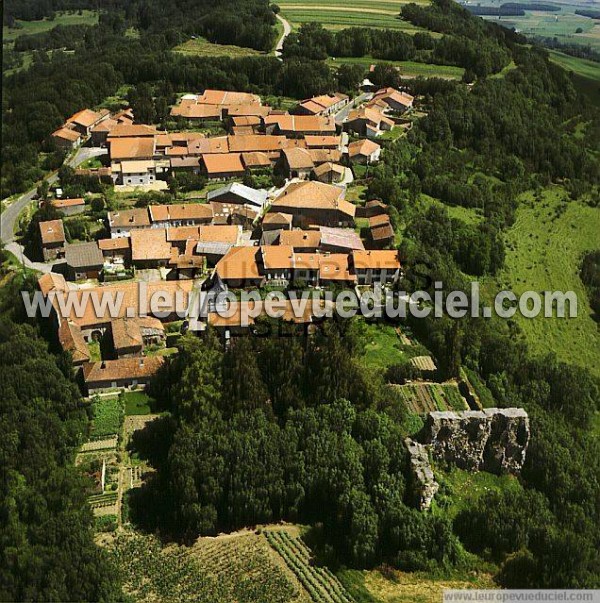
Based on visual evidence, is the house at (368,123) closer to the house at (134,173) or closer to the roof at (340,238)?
the house at (134,173)

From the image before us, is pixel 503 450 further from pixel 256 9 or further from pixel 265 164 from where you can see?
pixel 256 9

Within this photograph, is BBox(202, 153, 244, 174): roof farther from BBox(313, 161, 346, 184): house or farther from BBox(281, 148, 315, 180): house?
BBox(313, 161, 346, 184): house

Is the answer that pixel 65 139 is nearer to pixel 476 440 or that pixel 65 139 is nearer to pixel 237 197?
pixel 237 197

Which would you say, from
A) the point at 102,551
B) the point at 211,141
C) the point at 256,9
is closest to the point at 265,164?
the point at 211,141

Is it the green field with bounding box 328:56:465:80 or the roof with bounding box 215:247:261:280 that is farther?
the green field with bounding box 328:56:465:80

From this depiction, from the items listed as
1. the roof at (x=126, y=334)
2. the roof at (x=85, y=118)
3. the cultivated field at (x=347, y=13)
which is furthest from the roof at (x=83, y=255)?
the cultivated field at (x=347, y=13)

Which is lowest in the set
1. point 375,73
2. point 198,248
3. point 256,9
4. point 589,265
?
point 589,265

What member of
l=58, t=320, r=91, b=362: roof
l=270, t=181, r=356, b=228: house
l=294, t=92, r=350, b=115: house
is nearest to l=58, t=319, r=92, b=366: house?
l=58, t=320, r=91, b=362: roof
